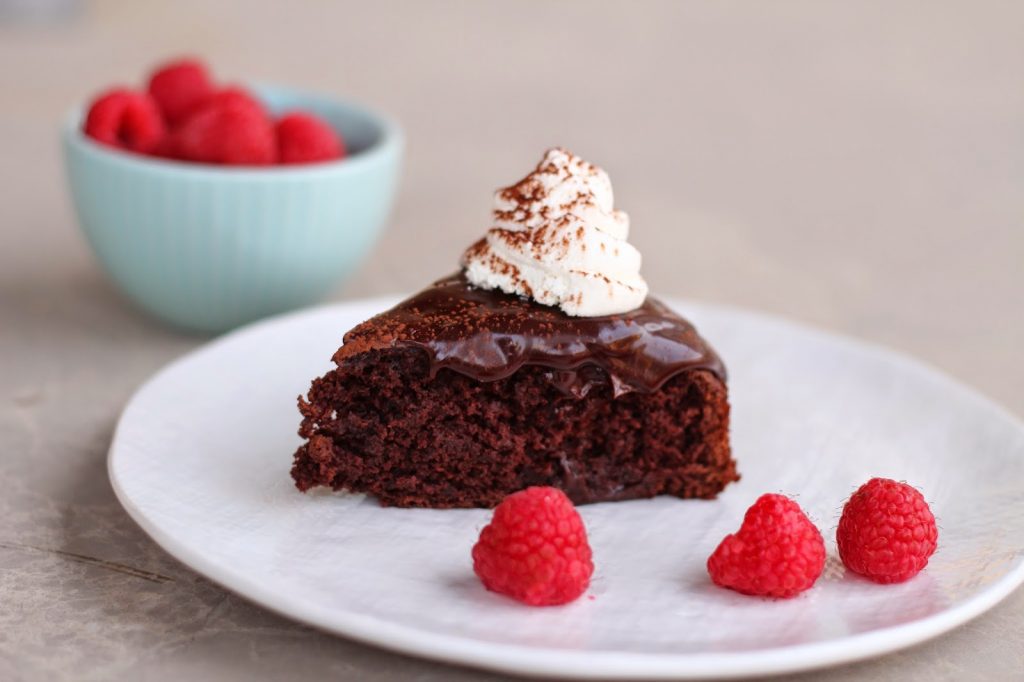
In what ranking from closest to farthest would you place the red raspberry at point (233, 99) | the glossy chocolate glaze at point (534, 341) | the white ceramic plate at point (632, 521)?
the white ceramic plate at point (632, 521)
the glossy chocolate glaze at point (534, 341)
the red raspberry at point (233, 99)

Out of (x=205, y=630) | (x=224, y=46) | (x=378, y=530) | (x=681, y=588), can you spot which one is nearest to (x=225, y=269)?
(x=378, y=530)

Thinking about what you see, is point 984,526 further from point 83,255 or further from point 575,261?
point 83,255

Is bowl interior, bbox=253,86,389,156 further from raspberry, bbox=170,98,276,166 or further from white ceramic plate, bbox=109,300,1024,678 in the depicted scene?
white ceramic plate, bbox=109,300,1024,678

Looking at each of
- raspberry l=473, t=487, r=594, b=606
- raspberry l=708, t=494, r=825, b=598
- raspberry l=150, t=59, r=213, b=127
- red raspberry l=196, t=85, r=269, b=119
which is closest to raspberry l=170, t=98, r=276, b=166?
red raspberry l=196, t=85, r=269, b=119

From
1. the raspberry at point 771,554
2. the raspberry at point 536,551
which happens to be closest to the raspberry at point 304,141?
the raspberry at point 536,551

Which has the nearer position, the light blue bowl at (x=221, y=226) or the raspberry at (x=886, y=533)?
the raspberry at (x=886, y=533)

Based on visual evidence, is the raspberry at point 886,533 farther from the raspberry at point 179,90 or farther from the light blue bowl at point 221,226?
the raspberry at point 179,90

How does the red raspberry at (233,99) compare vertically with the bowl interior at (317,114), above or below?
above
